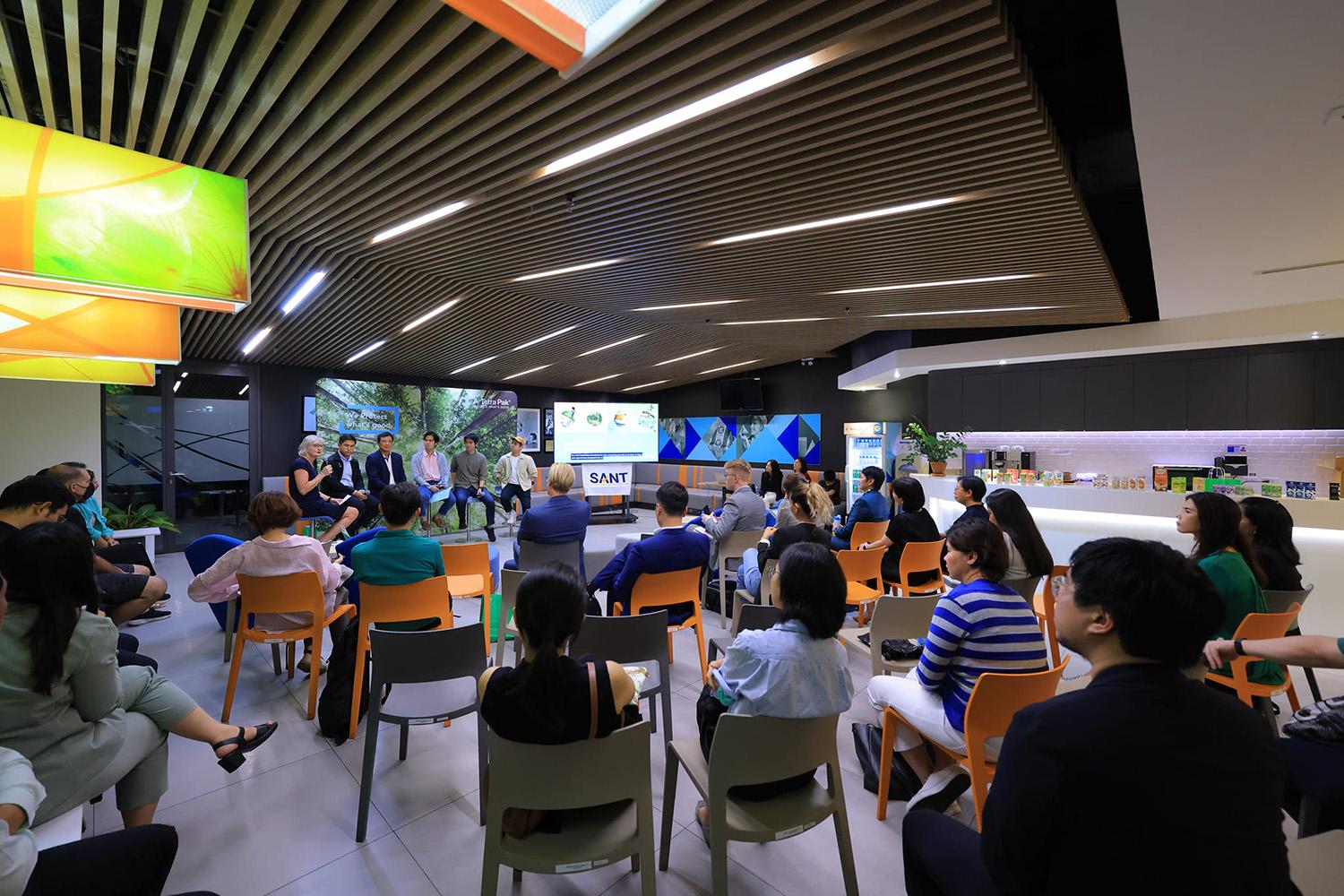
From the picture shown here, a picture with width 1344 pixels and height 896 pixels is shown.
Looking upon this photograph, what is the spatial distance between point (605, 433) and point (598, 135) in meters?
9.90

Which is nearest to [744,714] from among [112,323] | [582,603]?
[582,603]

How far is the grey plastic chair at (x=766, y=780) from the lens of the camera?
1.63 metres

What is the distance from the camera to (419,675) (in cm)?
234

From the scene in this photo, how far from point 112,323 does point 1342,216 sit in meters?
7.71

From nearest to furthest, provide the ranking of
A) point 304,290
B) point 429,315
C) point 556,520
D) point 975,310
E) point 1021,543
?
point 1021,543 → point 556,520 → point 304,290 → point 975,310 → point 429,315

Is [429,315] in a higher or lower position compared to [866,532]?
higher

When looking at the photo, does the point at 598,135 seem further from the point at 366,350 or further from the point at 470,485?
the point at 470,485

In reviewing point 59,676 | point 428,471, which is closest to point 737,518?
point 59,676

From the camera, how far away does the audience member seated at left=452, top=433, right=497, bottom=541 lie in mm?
9016

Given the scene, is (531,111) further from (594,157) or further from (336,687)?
(336,687)

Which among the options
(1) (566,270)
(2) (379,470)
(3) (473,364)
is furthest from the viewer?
(3) (473,364)

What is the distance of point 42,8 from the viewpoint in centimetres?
240

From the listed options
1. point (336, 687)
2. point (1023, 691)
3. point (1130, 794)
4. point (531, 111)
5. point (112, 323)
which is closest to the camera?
point (1130, 794)

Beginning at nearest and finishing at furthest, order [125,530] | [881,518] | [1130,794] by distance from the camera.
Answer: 1. [1130,794]
2. [881,518]
3. [125,530]
